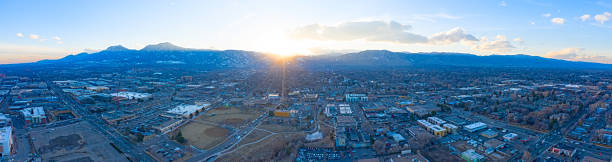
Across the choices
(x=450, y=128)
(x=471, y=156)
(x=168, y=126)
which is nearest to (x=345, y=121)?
(x=450, y=128)

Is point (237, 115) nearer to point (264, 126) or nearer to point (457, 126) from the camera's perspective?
point (264, 126)

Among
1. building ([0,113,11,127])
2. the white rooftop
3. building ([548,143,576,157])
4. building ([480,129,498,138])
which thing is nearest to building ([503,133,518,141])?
building ([480,129,498,138])

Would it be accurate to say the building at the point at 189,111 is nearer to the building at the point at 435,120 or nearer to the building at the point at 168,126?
the building at the point at 168,126

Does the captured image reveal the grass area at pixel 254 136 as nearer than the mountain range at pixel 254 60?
Yes

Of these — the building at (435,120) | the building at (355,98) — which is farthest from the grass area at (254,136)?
the building at (355,98)

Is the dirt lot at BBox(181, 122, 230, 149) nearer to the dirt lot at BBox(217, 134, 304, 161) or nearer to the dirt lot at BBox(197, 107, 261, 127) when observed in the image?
the dirt lot at BBox(197, 107, 261, 127)

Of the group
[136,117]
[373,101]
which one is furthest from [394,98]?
[136,117]
